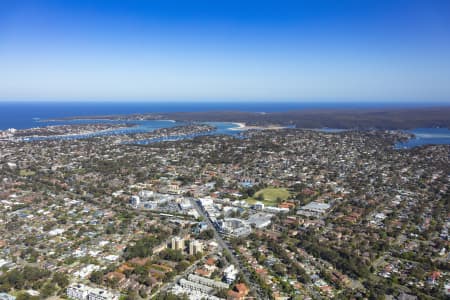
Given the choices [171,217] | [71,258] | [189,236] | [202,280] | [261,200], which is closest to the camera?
[202,280]

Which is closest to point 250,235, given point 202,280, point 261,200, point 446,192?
point 202,280

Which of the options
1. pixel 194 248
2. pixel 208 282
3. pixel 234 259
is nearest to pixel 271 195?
pixel 234 259

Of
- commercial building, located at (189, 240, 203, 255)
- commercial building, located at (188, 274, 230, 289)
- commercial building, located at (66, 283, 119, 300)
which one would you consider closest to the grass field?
commercial building, located at (189, 240, 203, 255)

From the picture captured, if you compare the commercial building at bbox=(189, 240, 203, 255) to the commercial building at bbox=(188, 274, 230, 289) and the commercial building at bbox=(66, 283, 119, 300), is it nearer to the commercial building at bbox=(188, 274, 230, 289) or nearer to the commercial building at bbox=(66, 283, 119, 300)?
the commercial building at bbox=(188, 274, 230, 289)

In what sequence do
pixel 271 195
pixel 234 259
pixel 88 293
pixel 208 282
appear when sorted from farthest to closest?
pixel 271 195 < pixel 234 259 < pixel 208 282 < pixel 88 293

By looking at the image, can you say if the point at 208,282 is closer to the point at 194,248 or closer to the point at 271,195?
the point at 194,248

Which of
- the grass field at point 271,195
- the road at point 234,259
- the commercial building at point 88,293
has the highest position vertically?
the grass field at point 271,195

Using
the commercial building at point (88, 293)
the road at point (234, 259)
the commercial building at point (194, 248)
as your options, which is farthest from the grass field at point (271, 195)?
the commercial building at point (88, 293)

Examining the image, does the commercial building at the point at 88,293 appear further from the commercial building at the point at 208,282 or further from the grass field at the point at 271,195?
the grass field at the point at 271,195

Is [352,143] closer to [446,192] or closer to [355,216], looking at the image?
[446,192]
